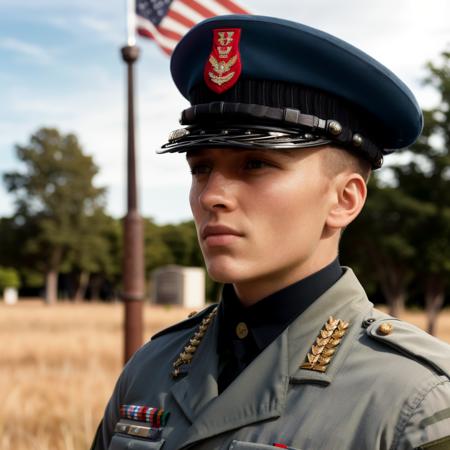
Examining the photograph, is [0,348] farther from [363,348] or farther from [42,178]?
[42,178]

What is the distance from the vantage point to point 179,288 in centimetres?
4906

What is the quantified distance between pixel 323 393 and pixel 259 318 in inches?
12.3

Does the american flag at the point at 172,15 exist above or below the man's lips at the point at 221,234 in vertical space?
above

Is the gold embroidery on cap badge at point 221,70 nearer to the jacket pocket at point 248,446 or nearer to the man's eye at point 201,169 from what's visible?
the man's eye at point 201,169

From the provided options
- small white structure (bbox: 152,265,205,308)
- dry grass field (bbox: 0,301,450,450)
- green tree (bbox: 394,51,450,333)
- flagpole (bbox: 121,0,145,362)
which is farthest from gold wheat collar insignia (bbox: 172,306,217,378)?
small white structure (bbox: 152,265,205,308)

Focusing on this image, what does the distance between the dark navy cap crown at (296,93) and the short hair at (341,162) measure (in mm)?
20

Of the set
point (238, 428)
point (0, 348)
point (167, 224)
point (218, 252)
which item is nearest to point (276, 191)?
point (218, 252)

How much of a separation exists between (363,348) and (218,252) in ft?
1.51

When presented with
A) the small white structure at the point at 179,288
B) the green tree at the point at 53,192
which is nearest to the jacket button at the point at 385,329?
the small white structure at the point at 179,288

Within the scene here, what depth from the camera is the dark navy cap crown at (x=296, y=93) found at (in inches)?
84.7

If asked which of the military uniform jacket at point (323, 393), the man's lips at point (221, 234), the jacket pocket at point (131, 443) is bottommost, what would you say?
the jacket pocket at point (131, 443)

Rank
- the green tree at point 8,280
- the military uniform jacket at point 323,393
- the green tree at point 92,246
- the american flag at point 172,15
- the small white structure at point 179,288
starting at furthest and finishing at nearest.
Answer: the green tree at point 8,280 → the green tree at point 92,246 → the small white structure at point 179,288 → the american flag at point 172,15 → the military uniform jacket at point 323,393

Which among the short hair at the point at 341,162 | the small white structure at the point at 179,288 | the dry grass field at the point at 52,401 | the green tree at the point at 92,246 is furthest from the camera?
the green tree at the point at 92,246

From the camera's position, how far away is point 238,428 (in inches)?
80.1
